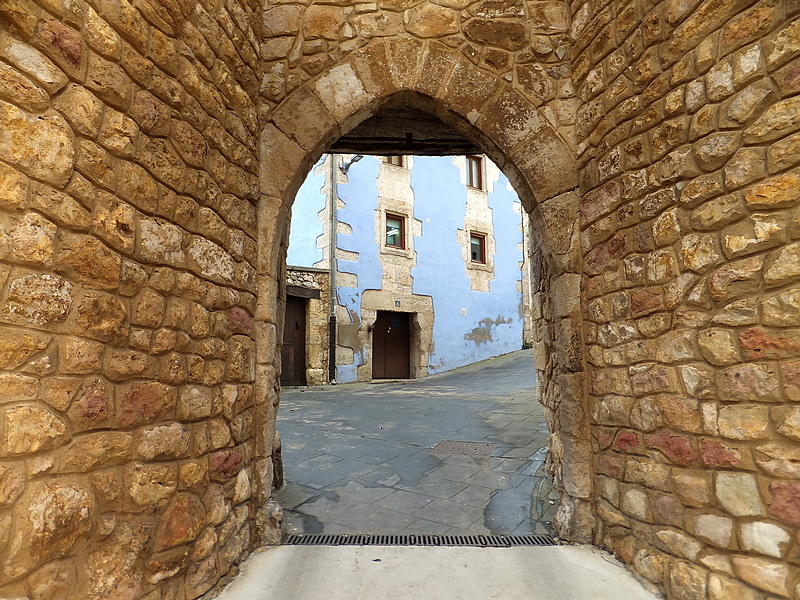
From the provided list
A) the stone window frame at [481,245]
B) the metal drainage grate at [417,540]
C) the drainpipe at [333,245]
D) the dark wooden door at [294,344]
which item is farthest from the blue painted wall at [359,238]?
the metal drainage grate at [417,540]

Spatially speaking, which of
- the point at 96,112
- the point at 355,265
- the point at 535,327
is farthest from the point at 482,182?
the point at 96,112

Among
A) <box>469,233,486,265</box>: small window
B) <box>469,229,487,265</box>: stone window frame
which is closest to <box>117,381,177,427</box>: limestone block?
<box>469,229,487,265</box>: stone window frame

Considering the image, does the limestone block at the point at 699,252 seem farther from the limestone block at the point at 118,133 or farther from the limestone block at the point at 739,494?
the limestone block at the point at 118,133

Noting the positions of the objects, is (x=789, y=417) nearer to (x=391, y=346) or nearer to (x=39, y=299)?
(x=39, y=299)

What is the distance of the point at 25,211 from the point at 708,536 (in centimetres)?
224

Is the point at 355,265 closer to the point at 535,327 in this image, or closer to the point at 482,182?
the point at 482,182

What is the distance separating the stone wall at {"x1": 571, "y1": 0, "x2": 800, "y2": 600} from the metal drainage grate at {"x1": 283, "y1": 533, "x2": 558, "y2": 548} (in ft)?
1.15

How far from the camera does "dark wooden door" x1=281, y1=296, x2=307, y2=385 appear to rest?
888cm

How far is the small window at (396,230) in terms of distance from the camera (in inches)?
408

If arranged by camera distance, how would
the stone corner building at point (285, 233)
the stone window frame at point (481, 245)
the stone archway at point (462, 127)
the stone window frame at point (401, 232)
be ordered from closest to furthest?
the stone corner building at point (285, 233) < the stone archway at point (462, 127) < the stone window frame at point (401, 232) < the stone window frame at point (481, 245)

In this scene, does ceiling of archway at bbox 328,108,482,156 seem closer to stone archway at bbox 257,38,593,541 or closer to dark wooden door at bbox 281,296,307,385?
stone archway at bbox 257,38,593,541

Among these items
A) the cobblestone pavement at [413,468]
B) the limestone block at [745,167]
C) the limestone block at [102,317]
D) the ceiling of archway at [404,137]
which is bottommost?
the cobblestone pavement at [413,468]

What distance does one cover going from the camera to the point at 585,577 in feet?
6.03

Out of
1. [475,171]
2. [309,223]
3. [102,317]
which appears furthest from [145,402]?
[475,171]
